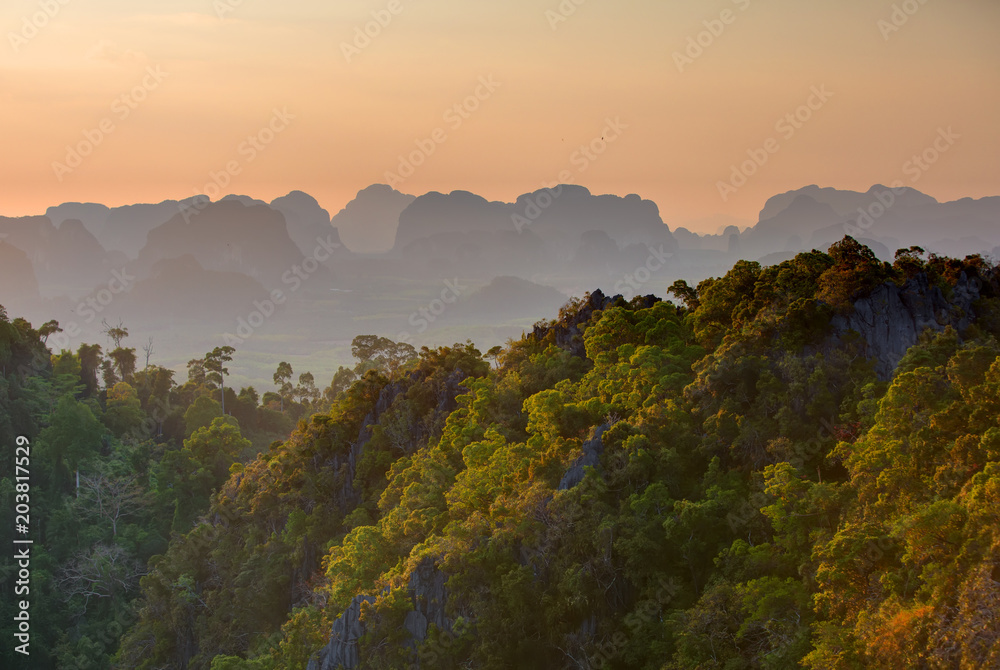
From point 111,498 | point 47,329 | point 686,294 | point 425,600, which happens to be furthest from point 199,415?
point 425,600

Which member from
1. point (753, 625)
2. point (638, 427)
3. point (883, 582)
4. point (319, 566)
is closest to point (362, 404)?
point (319, 566)

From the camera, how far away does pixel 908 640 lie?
665 inches

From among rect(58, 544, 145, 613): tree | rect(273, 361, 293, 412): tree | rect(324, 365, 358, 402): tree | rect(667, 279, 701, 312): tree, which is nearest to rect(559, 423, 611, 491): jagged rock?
rect(667, 279, 701, 312): tree

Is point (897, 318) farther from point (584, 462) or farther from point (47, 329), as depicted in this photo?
point (47, 329)

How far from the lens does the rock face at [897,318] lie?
88.3ft

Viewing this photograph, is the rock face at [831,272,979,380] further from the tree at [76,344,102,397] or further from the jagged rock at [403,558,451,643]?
the tree at [76,344,102,397]

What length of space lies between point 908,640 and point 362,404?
2960cm

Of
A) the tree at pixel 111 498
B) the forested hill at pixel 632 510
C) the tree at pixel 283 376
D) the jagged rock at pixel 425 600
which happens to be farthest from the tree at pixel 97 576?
the tree at pixel 283 376

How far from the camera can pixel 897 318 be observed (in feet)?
89.6

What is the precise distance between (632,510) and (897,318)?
10659 mm

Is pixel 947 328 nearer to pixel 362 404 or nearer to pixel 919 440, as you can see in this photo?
pixel 919 440

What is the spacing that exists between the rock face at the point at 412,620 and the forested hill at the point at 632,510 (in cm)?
8

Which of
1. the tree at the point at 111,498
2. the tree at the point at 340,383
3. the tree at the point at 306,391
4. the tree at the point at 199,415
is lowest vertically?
the tree at the point at 111,498

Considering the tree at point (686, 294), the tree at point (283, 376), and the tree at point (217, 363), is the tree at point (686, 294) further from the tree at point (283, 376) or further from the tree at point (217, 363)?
the tree at point (217, 363)
